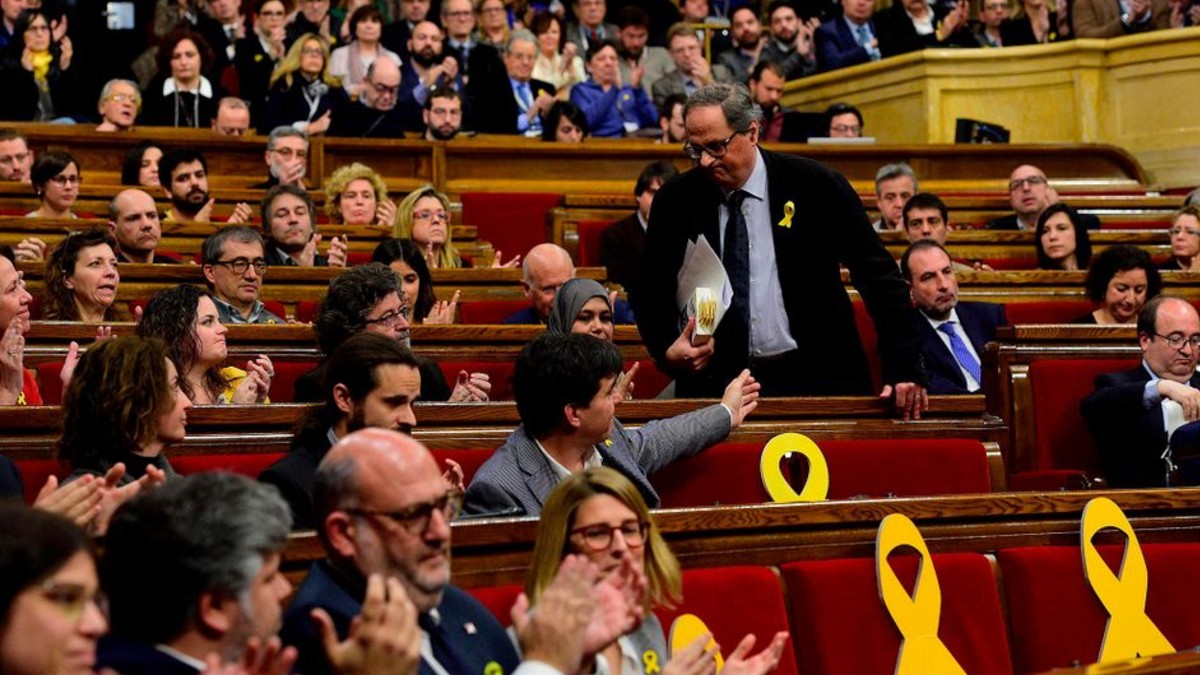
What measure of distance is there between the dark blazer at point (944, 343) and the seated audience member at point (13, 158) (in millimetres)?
2755

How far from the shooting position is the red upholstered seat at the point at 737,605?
2357 millimetres

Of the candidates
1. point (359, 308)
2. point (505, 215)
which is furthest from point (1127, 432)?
point (505, 215)

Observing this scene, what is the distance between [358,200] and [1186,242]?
2.43 meters

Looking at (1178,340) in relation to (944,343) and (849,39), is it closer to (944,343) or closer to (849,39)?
(944,343)

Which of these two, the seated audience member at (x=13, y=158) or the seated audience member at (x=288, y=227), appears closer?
the seated audience member at (x=288, y=227)

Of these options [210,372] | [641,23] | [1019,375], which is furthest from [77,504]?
[641,23]

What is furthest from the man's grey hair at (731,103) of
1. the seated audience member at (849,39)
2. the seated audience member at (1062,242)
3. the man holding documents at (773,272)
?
the seated audience member at (849,39)

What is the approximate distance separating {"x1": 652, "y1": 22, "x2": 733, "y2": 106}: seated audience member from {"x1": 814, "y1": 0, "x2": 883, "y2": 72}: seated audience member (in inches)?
30.9

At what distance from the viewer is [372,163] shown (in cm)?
636

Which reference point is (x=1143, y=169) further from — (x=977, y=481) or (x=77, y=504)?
(x=77, y=504)

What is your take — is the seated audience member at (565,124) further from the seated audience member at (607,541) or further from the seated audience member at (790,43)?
the seated audience member at (607,541)

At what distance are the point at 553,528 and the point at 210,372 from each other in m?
1.36

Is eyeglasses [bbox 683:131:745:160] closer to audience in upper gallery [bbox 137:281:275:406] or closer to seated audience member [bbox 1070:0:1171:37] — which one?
audience in upper gallery [bbox 137:281:275:406]

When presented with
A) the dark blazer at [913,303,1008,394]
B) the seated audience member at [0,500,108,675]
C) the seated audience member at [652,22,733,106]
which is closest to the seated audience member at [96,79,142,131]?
the seated audience member at [652,22,733,106]
